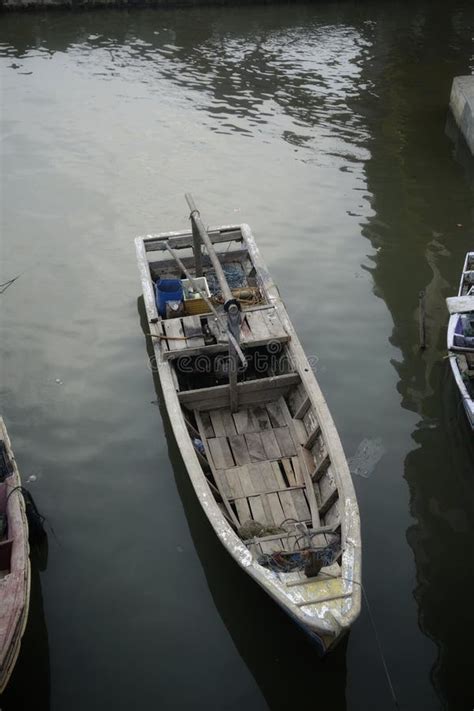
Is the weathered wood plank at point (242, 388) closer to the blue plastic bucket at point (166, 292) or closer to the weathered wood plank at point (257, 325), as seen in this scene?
the weathered wood plank at point (257, 325)

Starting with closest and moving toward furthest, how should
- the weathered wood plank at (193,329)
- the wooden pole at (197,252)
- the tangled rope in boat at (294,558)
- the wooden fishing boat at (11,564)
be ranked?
1. the wooden fishing boat at (11,564)
2. the tangled rope in boat at (294,558)
3. the weathered wood plank at (193,329)
4. the wooden pole at (197,252)

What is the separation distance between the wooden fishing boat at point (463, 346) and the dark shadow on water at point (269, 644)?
404 cm

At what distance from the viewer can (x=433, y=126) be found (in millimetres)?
19391

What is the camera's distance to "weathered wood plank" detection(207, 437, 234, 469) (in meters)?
9.12

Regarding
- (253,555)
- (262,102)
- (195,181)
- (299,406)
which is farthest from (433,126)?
Answer: (253,555)

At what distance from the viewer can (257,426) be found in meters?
9.73

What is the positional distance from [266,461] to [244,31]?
74.3 feet

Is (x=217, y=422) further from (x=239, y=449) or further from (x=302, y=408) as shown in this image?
(x=302, y=408)

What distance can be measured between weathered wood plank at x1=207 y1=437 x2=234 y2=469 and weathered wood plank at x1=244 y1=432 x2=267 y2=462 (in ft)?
1.00

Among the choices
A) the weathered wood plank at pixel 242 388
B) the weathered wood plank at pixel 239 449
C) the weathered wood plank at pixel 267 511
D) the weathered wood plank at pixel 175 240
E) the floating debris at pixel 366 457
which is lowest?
the floating debris at pixel 366 457

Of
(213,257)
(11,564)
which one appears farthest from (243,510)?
(213,257)

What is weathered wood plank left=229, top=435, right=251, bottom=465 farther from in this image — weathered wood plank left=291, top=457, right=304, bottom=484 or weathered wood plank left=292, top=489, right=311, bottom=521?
weathered wood plank left=292, top=489, right=311, bottom=521

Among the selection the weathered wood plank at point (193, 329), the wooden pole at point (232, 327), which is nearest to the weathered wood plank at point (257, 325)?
the wooden pole at point (232, 327)

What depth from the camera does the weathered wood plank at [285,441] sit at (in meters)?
9.32
